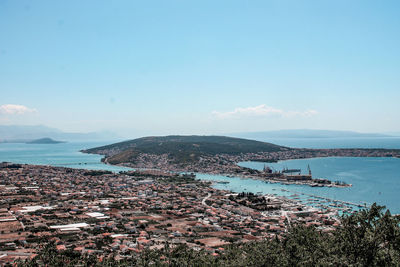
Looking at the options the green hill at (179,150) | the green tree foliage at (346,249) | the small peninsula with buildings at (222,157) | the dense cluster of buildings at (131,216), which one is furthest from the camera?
the green hill at (179,150)

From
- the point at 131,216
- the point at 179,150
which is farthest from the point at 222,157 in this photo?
the point at 131,216

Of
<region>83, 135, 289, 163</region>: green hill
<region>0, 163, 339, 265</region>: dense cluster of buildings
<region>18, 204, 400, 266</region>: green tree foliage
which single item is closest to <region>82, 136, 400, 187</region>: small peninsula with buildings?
<region>83, 135, 289, 163</region>: green hill

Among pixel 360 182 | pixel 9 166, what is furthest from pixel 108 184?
pixel 360 182

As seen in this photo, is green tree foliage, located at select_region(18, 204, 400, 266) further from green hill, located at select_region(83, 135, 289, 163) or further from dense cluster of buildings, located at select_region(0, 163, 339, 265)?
green hill, located at select_region(83, 135, 289, 163)

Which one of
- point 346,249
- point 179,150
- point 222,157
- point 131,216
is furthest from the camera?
point 179,150

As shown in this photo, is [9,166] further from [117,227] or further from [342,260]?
[342,260]

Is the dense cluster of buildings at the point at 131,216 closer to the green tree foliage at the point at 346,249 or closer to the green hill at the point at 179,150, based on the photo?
the green tree foliage at the point at 346,249

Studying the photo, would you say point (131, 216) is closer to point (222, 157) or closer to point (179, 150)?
point (222, 157)

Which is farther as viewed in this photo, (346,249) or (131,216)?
(131,216)

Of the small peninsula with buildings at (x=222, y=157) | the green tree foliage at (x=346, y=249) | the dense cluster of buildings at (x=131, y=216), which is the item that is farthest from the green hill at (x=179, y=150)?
the green tree foliage at (x=346, y=249)
